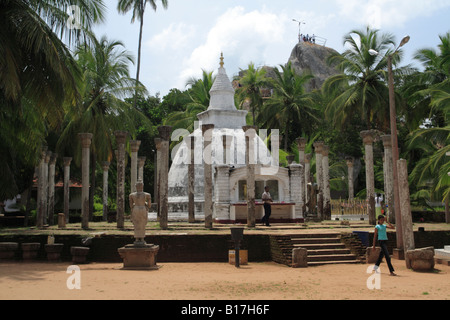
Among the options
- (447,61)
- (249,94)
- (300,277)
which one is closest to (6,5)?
(300,277)

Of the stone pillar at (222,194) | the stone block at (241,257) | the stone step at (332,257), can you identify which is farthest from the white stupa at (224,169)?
the stone step at (332,257)

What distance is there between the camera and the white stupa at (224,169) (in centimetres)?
2036

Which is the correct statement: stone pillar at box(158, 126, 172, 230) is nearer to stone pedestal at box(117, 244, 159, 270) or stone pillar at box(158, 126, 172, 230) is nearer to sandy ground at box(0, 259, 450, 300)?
sandy ground at box(0, 259, 450, 300)

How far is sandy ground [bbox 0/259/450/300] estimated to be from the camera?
7.93 m

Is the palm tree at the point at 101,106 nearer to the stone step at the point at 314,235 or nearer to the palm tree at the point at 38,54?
the palm tree at the point at 38,54

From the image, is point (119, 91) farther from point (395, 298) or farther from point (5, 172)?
point (395, 298)

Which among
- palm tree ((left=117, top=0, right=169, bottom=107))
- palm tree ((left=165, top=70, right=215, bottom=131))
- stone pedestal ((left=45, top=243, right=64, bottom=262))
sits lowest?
stone pedestal ((left=45, top=243, right=64, bottom=262))

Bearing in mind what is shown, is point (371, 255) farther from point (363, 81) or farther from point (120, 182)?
point (363, 81)

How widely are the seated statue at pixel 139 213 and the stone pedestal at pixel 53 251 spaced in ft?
10.4

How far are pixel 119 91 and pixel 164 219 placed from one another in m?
13.2

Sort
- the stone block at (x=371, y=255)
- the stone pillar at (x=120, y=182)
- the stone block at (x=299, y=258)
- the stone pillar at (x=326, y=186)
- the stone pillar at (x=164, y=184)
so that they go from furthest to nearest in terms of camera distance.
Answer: the stone pillar at (x=326, y=186) < the stone pillar at (x=120, y=182) < the stone pillar at (x=164, y=184) < the stone block at (x=371, y=255) < the stone block at (x=299, y=258)

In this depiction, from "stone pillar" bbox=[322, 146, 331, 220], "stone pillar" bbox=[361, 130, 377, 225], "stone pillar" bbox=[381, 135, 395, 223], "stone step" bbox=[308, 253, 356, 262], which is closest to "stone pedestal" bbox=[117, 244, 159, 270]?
"stone step" bbox=[308, 253, 356, 262]

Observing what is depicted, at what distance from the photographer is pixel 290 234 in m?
13.5

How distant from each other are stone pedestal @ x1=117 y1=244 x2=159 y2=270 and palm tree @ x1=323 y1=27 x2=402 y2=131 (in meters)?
21.3
